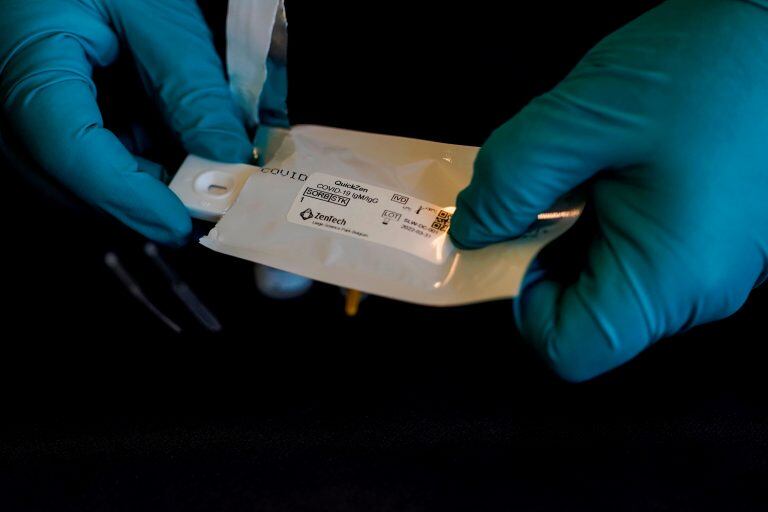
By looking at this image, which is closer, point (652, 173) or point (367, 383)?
point (652, 173)

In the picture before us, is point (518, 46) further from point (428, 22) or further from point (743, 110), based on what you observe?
point (743, 110)

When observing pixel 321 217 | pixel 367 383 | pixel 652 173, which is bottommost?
pixel 367 383

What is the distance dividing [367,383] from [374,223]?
20cm

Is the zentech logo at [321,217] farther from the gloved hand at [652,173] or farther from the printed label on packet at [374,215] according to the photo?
the gloved hand at [652,173]

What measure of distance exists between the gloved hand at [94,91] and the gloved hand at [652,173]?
13.2 inches

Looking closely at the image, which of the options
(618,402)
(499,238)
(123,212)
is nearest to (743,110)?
(499,238)

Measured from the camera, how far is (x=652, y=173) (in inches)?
17.9

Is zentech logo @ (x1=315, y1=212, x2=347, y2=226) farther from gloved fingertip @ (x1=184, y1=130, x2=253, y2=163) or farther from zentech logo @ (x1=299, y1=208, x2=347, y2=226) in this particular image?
gloved fingertip @ (x1=184, y1=130, x2=253, y2=163)

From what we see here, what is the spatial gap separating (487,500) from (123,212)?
0.49 meters

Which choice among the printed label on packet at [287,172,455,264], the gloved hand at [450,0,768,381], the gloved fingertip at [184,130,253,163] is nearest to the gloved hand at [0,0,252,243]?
the gloved fingertip at [184,130,253,163]

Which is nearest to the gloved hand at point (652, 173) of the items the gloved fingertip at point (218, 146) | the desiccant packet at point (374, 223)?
the desiccant packet at point (374, 223)

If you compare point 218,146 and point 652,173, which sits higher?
point 652,173

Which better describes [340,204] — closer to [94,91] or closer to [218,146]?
[218,146]

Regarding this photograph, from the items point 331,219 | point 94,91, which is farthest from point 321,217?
point 94,91
